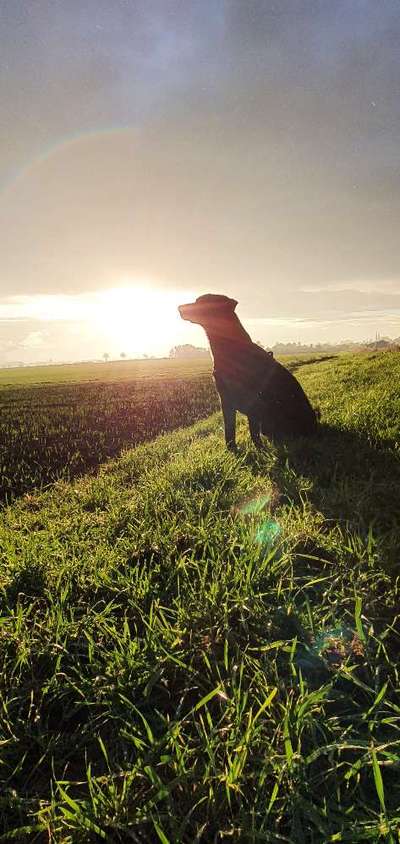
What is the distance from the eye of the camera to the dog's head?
5.48m

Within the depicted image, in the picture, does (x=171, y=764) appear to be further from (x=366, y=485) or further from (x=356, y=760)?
(x=366, y=485)

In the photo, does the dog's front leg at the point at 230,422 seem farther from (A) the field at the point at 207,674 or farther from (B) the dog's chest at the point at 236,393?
(A) the field at the point at 207,674

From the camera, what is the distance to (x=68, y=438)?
10242mm

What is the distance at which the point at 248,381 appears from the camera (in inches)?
209

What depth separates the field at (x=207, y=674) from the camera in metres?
1.29

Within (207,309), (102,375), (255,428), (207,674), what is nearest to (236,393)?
(255,428)

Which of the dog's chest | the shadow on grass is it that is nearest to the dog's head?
the dog's chest

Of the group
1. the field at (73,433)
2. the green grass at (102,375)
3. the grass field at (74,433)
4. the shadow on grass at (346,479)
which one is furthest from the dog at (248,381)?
the green grass at (102,375)

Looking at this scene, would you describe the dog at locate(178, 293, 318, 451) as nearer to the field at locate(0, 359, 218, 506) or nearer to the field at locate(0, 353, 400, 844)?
the field at locate(0, 353, 400, 844)

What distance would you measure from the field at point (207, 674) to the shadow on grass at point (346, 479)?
3cm

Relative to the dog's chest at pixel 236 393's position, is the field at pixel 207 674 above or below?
below

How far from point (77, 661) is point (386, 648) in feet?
4.95

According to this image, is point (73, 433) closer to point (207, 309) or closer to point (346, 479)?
point (207, 309)

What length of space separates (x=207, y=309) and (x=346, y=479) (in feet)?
10.3
